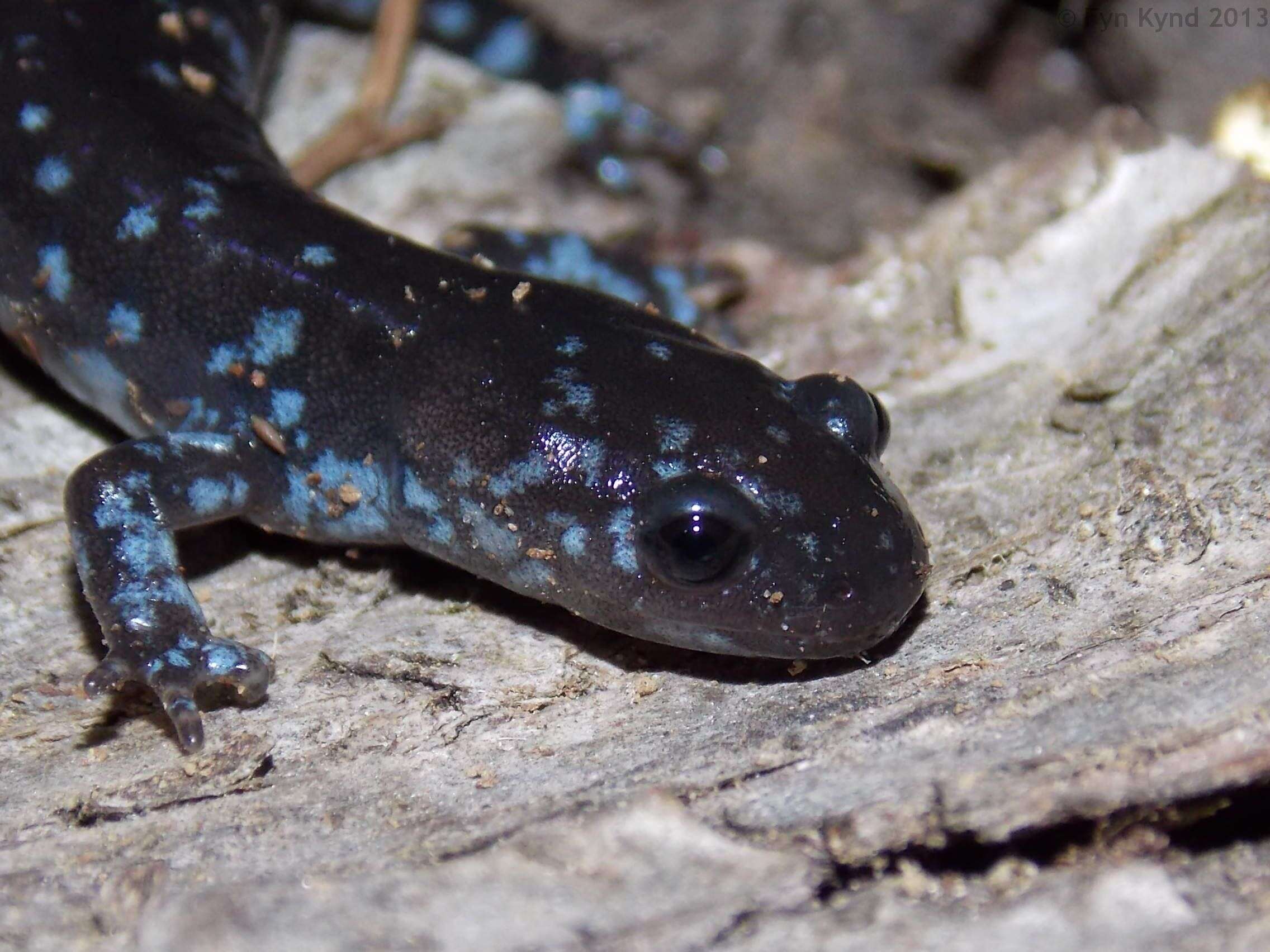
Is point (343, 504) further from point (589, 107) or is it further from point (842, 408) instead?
point (589, 107)

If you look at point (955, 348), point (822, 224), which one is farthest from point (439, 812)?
point (822, 224)

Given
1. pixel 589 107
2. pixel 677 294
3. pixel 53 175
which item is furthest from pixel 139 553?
pixel 589 107

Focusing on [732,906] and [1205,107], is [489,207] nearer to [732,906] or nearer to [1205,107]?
[1205,107]

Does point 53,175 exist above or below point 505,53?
below

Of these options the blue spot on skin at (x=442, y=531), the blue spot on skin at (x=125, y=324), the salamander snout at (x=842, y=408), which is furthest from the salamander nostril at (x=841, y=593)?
the blue spot on skin at (x=125, y=324)

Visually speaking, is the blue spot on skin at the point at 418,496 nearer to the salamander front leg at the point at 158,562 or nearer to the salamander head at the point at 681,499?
the salamander head at the point at 681,499

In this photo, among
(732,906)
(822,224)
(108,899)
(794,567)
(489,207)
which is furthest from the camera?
(822,224)
